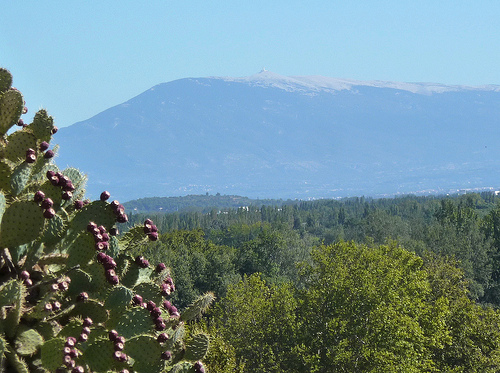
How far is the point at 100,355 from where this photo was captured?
477cm

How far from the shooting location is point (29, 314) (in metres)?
4.73

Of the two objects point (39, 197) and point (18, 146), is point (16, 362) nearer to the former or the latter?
point (39, 197)

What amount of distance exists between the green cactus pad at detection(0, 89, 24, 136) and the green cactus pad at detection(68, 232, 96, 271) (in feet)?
3.93

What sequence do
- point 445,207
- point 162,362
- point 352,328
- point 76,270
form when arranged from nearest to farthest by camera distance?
point 76,270 → point 162,362 → point 352,328 → point 445,207

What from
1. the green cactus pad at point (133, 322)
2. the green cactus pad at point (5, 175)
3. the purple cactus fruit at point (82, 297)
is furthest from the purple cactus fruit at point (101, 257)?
the green cactus pad at point (5, 175)

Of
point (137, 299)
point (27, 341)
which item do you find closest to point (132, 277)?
point (137, 299)

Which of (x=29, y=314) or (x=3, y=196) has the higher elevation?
(x=3, y=196)

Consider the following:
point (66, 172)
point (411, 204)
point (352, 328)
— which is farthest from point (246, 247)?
point (411, 204)

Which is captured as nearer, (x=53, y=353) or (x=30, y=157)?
(x=53, y=353)

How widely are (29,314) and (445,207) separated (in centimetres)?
11327

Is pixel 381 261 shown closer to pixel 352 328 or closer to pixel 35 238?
pixel 352 328

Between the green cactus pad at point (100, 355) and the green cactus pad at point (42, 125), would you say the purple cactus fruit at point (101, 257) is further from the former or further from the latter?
the green cactus pad at point (42, 125)

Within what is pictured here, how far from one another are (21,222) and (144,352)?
1.48 m

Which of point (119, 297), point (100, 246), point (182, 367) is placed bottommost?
point (182, 367)
